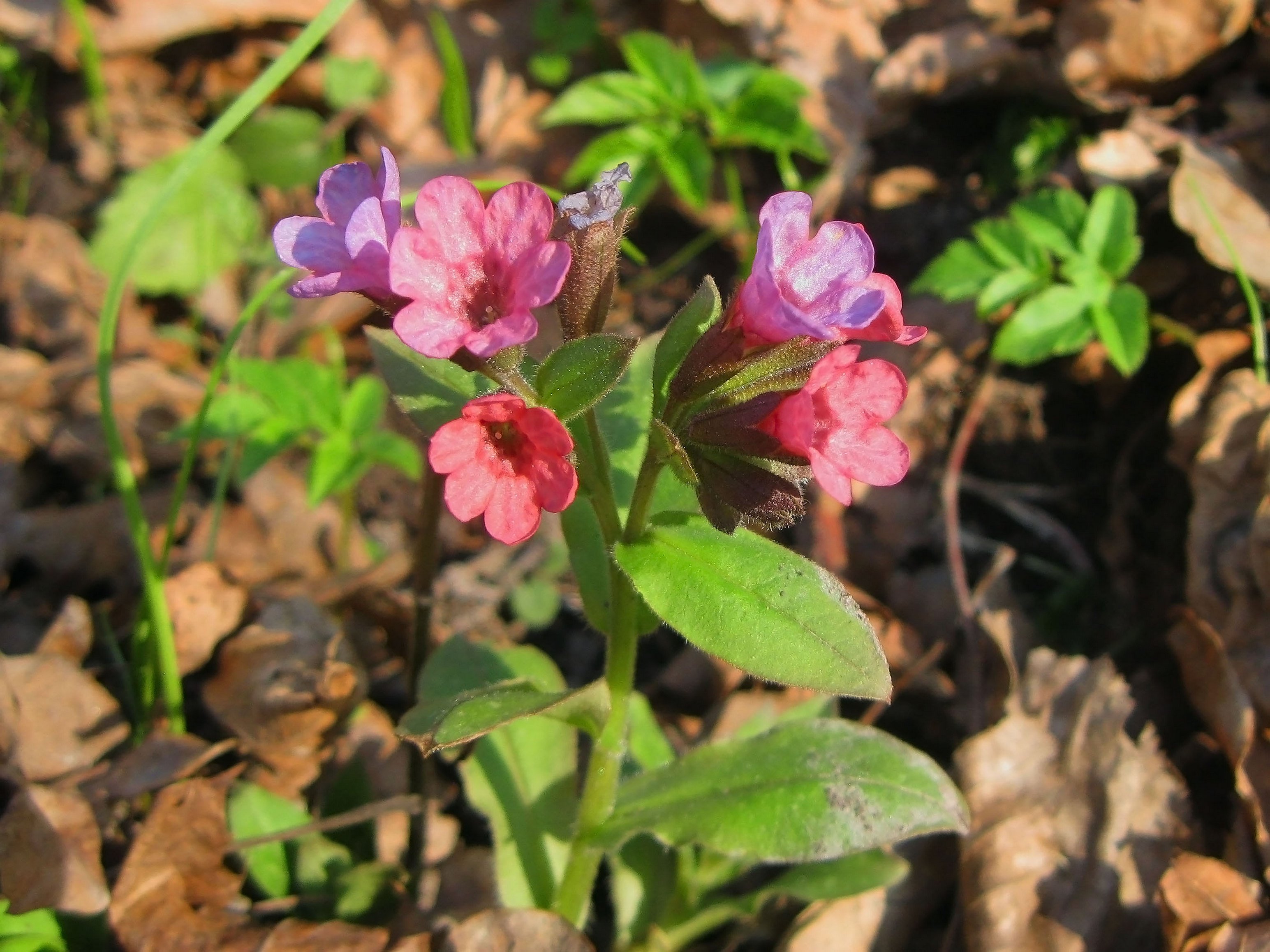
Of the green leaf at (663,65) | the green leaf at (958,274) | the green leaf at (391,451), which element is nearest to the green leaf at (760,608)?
the green leaf at (391,451)

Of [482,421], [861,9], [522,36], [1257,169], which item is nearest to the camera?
[482,421]

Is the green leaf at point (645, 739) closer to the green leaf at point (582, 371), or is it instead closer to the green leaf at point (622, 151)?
the green leaf at point (582, 371)

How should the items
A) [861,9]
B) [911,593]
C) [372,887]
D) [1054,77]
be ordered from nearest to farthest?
1. [372,887]
2. [911,593]
3. [1054,77]
4. [861,9]

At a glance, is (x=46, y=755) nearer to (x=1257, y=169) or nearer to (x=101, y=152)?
(x=101, y=152)

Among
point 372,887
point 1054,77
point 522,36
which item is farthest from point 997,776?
point 522,36

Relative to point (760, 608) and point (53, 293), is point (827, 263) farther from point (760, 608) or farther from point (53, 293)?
point (53, 293)

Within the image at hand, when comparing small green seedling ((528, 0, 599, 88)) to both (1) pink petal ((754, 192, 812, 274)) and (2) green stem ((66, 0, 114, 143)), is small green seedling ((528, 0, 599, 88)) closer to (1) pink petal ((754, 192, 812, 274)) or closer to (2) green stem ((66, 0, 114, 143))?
(2) green stem ((66, 0, 114, 143))
